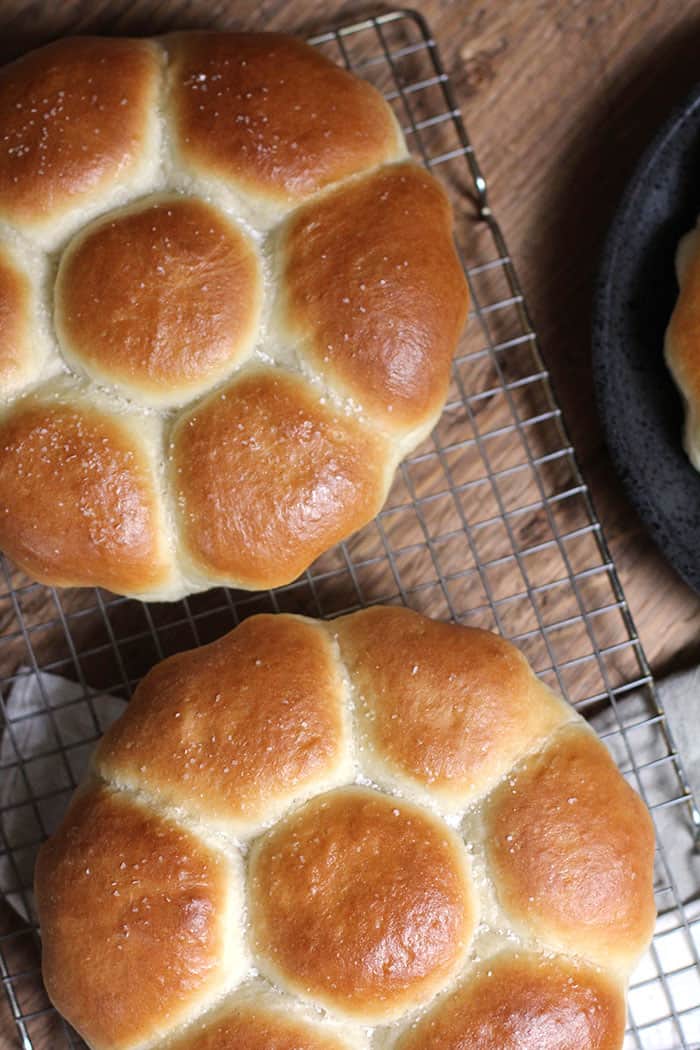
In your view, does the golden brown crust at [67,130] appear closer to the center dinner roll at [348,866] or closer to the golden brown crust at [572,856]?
the center dinner roll at [348,866]

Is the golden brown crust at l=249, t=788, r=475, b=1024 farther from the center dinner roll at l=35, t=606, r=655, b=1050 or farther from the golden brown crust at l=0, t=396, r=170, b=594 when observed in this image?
the golden brown crust at l=0, t=396, r=170, b=594

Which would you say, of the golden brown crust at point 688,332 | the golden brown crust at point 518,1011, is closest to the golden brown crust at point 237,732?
the golden brown crust at point 518,1011

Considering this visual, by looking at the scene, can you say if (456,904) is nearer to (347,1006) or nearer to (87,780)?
(347,1006)

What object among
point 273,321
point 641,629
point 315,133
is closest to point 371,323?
point 273,321

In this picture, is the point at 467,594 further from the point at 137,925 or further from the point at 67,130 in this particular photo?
the point at 67,130

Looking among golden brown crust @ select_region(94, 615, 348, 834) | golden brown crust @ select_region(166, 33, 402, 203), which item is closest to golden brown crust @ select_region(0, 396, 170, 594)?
golden brown crust @ select_region(94, 615, 348, 834)

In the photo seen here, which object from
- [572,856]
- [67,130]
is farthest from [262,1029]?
[67,130]

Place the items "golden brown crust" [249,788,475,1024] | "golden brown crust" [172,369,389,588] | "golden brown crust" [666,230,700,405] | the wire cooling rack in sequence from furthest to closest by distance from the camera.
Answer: the wire cooling rack → "golden brown crust" [666,230,700,405] → "golden brown crust" [172,369,389,588] → "golden brown crust" [249,788,475,1024]
